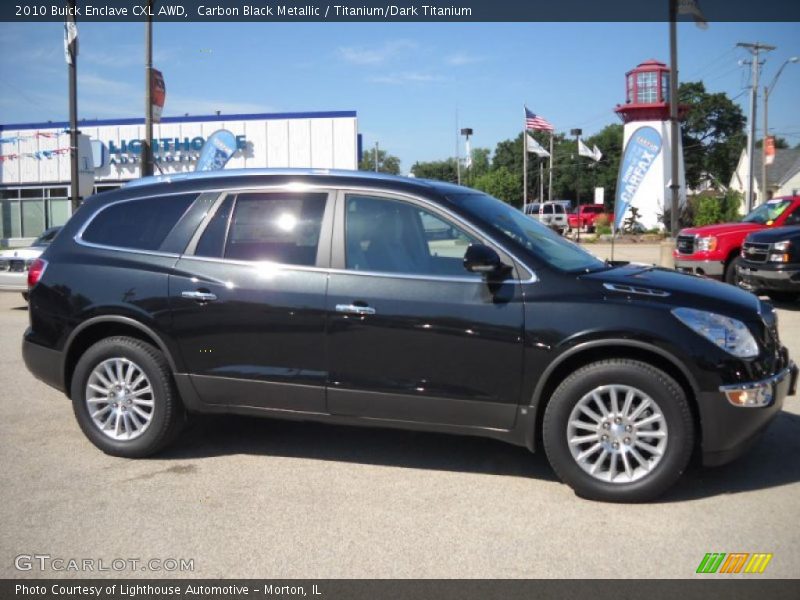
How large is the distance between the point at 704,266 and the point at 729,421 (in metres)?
10.5

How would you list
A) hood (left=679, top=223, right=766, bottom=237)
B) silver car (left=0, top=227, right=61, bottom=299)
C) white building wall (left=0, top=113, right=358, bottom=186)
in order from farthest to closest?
white building wall (left=0, top=113, right=358, bottom=186)
hood (left=679, top=223, right=766, bottom=237)
silver car (left=0, top=227, right=61, bottom=299)

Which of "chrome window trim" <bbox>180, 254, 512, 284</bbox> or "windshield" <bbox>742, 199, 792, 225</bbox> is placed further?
"windshield" <bbox>742, 199, 792, 225</bbox>

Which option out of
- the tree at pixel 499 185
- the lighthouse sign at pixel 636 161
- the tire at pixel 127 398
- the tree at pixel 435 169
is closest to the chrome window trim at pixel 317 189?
the tire at pixel 127 398

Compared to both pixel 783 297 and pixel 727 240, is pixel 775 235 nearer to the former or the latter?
pixel 727 240

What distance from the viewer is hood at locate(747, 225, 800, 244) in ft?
38.4

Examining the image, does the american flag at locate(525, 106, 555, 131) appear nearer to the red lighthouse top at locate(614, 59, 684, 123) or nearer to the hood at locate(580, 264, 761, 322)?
the red lighthouse top at locate(614, 59, 684, 123)

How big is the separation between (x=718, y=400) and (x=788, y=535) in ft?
2.43

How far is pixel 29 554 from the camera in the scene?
3721 millimetres

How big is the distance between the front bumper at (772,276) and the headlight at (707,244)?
1322 mm

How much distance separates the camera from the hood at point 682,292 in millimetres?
4320

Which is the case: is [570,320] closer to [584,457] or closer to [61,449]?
[584,457]

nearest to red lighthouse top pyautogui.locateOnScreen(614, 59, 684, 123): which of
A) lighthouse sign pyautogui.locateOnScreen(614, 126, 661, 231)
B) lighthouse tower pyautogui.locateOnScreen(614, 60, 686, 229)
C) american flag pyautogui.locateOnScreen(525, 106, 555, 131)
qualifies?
lighthouse tower pyautogui.locateOnScreen(614, 60, 686, 229)

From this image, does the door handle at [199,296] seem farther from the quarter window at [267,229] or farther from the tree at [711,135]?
the tree at [711,135]

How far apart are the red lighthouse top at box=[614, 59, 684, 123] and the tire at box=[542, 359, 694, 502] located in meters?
41.1
